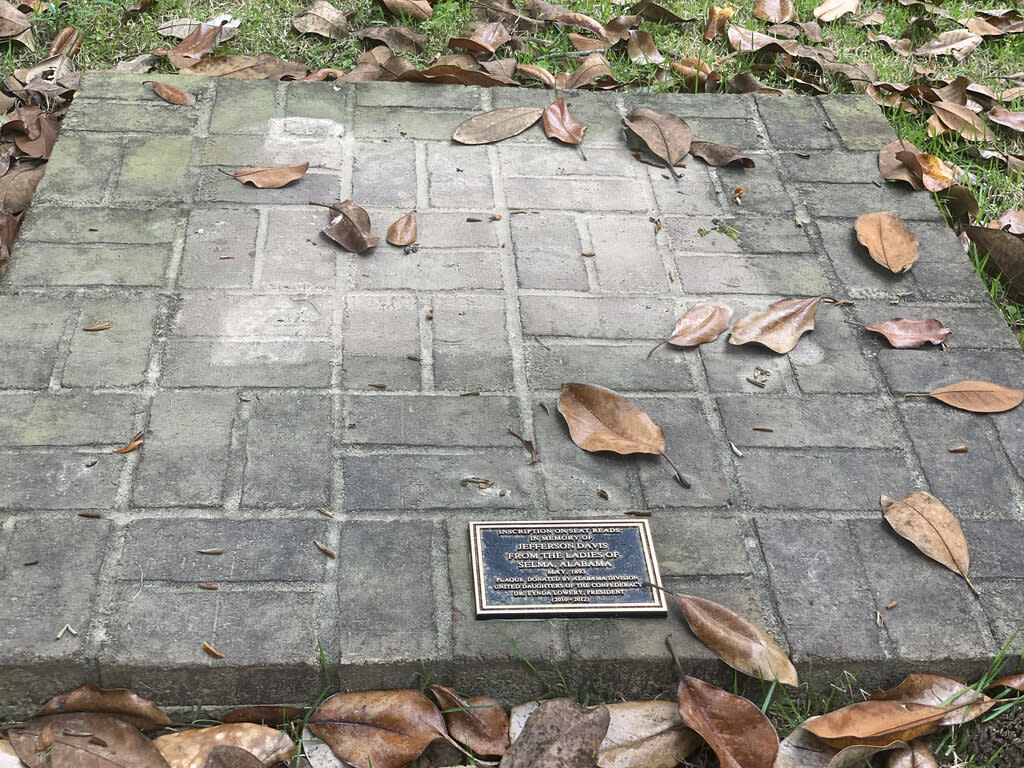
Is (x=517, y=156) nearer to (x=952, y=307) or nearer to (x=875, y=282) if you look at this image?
(x=875, y=282)

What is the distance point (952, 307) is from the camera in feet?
9.04

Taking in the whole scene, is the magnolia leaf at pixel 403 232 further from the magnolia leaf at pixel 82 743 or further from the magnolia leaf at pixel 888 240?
the magnolia leaf at pixel 82 743

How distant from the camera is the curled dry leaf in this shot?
5.92 feet

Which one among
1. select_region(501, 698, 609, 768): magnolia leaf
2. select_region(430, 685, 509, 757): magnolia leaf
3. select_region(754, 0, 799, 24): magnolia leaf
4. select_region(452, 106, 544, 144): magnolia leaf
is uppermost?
select_region(754, 0, 799, 24): magnolia leaf

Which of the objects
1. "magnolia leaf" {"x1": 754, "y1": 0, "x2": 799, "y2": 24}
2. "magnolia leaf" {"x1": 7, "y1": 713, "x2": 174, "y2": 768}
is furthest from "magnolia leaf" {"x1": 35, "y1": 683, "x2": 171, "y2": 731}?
"magnolia leaf" {"x1": 754, "y1": 0, "x2": 799, "y2": 24}

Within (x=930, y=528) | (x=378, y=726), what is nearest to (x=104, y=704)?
(x=378, y=726)

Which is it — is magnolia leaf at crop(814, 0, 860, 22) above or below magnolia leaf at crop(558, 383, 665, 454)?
above

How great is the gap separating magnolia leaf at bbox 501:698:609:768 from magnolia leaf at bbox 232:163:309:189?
1769mm

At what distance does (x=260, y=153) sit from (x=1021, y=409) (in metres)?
2.22

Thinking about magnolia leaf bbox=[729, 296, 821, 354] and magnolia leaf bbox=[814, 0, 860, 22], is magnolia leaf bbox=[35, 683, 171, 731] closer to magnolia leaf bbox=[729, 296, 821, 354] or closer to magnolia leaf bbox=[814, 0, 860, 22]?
magnolia leaf bbox=[729, 296, 821, 354]

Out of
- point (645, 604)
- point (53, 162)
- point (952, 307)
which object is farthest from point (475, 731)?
point (53, 162)

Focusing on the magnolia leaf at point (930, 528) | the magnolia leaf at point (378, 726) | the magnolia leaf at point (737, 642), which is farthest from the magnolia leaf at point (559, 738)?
the magnolia leaf at point (930, 528)

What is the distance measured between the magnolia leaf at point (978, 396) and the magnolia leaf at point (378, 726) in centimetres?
142

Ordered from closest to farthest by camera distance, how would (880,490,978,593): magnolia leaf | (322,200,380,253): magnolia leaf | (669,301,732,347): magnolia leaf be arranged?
(880,490,978,593): magnolia leaf → (669,301,732,347): magnolia leaf → (322,200,380,253): magnolia leaf
